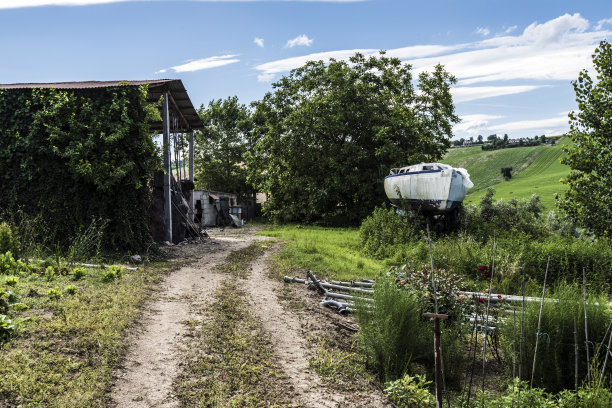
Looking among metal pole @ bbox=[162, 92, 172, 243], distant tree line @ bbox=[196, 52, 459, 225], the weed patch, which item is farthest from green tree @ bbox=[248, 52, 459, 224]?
the weed patch

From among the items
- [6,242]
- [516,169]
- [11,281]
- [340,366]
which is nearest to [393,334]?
[340,366]

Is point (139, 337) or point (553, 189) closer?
point (139, 337)

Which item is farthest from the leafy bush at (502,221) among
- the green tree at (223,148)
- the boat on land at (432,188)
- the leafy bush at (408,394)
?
the green tree at (223,148)

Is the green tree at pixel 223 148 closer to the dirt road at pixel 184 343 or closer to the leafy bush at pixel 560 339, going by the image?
the dirt road at pixel 184 343

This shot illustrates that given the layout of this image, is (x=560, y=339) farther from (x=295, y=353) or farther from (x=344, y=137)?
(x=344, y=137)

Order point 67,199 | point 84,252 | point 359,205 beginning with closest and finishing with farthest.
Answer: point 84,252
point 67,199
point 359,205

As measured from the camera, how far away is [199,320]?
6.78m

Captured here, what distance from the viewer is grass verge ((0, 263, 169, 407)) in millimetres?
4258

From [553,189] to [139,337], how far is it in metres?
59.1

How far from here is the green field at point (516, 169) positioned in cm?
5771

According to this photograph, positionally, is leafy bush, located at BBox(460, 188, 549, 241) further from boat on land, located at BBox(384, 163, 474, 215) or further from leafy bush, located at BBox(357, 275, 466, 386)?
leafy bush, located at BBox(357, 275, 466, 386)

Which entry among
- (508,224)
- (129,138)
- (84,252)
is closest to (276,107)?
(508,224)

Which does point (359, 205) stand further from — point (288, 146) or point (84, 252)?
point (84, 252)

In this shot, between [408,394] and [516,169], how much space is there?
77.5 metres
